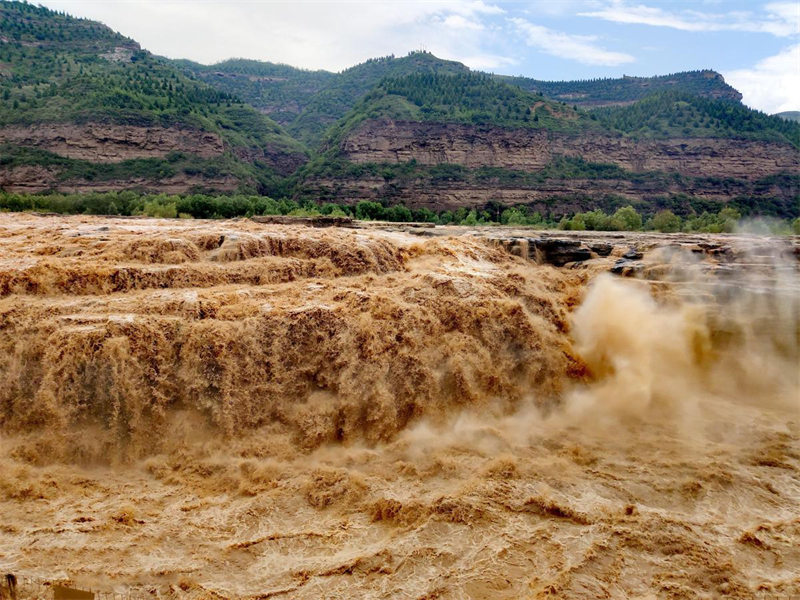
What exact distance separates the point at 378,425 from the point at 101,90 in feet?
188

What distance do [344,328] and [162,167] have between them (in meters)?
47.0

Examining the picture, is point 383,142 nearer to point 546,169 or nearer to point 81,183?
point 546,169

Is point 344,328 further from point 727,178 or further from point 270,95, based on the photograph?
point 270,95

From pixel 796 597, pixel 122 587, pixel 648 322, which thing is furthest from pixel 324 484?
pixel 648 322

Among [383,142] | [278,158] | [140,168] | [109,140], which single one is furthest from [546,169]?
[109,140]

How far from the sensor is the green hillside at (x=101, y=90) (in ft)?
164

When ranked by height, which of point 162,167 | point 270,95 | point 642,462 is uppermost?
point 270,95

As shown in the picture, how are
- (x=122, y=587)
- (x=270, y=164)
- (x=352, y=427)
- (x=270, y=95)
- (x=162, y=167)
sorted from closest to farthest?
(x=122, y=587) < (x=352, y=427) < (x=162, y=167) < (x=270, y=164) < (x=270, y=95)

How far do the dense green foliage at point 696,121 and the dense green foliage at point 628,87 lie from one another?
38.2 meters

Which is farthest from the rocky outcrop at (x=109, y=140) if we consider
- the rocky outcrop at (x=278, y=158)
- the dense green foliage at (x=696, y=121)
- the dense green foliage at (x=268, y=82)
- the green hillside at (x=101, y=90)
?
the dense green foliage at (x=696, y=121)

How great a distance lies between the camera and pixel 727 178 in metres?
58.3

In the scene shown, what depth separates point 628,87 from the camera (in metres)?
114

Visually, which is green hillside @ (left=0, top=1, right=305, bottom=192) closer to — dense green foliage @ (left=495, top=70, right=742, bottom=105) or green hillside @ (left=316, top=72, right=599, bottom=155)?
green hillside @ (left=316, top=72, right=599, bottom=155)

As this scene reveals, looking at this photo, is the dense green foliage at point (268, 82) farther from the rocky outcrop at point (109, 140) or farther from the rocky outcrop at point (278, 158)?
the rocky outcrop at point (109, 140)
